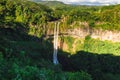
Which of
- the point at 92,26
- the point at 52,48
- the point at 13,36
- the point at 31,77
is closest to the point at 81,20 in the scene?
the point at 92,26

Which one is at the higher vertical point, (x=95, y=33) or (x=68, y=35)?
(x=95, y=33)

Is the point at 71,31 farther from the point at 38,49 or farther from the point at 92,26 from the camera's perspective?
the point at 38,49

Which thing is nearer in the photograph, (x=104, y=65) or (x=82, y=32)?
(x=104, y=65)

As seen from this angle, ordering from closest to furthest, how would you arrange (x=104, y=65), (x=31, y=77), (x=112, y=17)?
(x=31, y=77) < (x=104, y=65) < (x=112, y=17)

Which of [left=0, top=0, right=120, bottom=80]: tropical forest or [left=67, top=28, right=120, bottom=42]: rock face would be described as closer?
[left=0, top=0, right=120, bottom=80]: tropical forest

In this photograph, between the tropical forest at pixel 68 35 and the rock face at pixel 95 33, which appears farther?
the rock face at pixel 95 33

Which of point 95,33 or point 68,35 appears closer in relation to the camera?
point 95,33

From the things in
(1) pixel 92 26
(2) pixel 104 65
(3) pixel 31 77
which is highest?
(3) pixel 31 77

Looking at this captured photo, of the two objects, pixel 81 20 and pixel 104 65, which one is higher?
pixel 81 20
